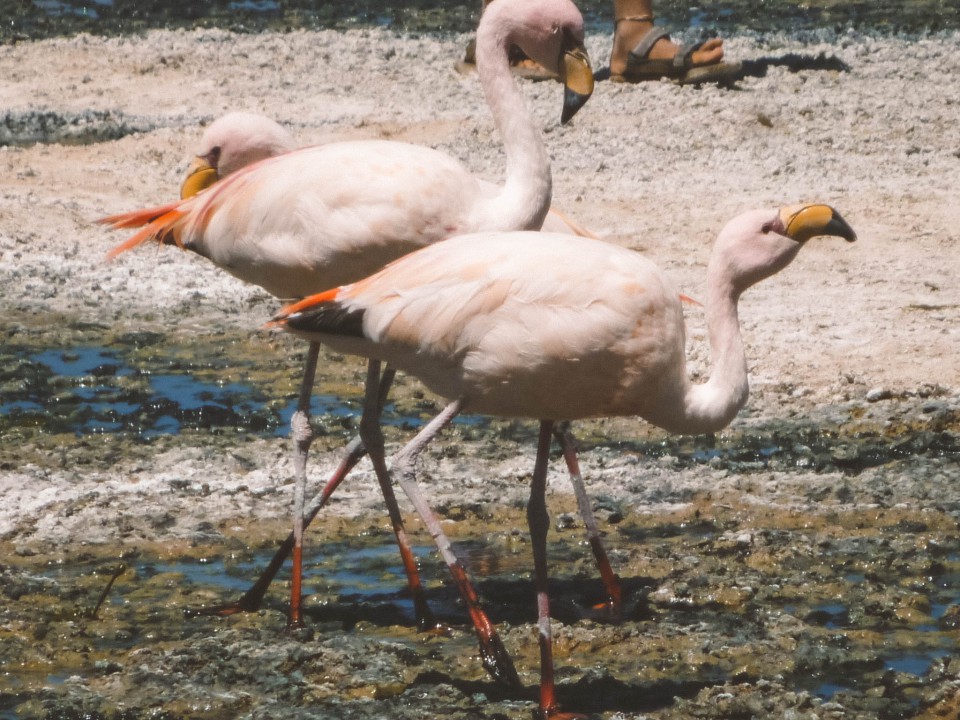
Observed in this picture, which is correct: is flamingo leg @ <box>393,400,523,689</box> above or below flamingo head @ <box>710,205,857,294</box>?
below

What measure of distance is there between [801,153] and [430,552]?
6.09 metres

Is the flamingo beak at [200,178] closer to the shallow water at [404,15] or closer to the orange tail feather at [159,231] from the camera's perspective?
the orange tail feather at [159,231]

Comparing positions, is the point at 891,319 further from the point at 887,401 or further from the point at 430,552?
the point at 430,552

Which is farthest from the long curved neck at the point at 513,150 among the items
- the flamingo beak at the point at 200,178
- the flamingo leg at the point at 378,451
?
the flamingo beak at the point at 200,178

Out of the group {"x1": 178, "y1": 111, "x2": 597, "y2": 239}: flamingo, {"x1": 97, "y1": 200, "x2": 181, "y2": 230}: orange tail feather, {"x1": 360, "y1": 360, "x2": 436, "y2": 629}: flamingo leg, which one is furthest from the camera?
{"x1": 178, "y1": 111, "x2": 597, "y2": 239}: flamingo

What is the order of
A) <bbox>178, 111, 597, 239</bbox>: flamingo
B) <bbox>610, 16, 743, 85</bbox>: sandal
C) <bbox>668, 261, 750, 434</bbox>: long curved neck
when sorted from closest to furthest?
<bbox>668, 261, 750, 434</bbox>: long curved neck, <bbox>178, 111, 597, 239</bbox>: flamingo, <bbox>610, 16, 743, 85</bbox>: sandal

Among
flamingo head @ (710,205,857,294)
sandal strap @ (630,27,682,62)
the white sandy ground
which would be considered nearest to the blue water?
the white sandy ground

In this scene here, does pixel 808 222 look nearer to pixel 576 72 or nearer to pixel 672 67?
pixel 576 72

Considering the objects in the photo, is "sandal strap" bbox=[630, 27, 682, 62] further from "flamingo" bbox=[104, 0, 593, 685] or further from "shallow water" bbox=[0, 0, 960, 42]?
"flamingo" bbox=[104, 0, 593, 685]

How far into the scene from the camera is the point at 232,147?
556 cm

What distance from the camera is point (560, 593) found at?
16.7 ft

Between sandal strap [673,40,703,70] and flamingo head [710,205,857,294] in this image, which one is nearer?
flamingo head [710,205,857,294]

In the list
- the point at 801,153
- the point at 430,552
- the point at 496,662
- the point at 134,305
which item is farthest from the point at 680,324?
the point at 801,153

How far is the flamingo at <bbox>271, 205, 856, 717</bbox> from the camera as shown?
4180 mm
